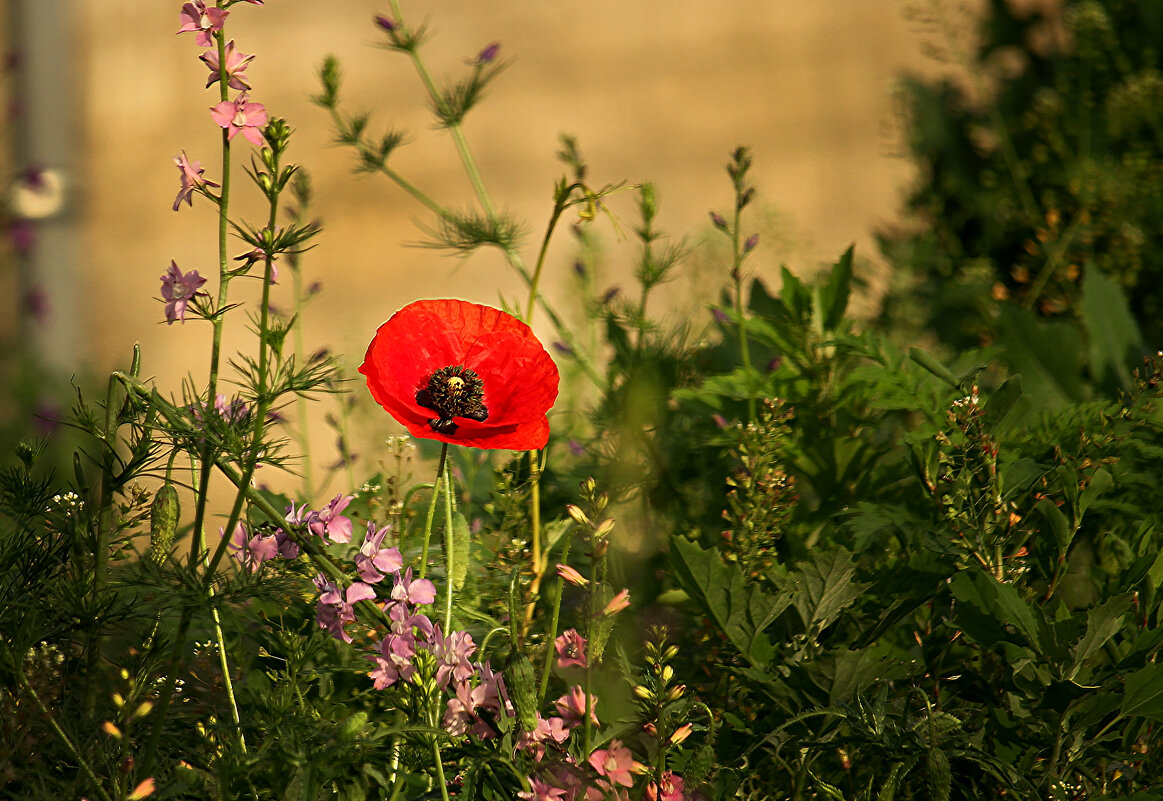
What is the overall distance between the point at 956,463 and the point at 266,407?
0.46 metres

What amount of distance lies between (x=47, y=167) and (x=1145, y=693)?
2646mm

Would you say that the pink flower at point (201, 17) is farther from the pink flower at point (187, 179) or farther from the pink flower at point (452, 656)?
the pink flower at point (452, 656)

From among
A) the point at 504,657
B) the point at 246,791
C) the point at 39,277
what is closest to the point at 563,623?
the point at 504,657

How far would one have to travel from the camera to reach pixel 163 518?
2.07 feet

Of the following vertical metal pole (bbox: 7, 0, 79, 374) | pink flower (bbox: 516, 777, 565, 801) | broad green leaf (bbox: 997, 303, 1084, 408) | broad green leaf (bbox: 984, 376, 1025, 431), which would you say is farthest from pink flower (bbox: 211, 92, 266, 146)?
vertical metal pole (bbox: 7, 0, 79, 374)

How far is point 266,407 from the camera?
0.61 meters

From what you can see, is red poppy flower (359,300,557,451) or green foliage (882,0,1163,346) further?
green foliage (882,0,1163,346)

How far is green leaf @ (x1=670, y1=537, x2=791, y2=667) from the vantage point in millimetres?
692

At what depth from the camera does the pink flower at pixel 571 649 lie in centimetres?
64

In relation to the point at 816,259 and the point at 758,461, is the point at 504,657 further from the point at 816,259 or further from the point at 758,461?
the point at 816,259

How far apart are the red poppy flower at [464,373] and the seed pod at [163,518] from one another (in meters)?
0.14

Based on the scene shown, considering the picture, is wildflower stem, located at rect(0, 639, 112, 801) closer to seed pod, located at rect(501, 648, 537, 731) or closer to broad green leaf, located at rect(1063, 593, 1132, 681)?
seed pod, located at rect(501, 648, 537, 731)

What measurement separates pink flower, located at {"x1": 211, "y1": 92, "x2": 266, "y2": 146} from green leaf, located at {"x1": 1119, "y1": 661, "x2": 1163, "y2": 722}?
59 centimetres

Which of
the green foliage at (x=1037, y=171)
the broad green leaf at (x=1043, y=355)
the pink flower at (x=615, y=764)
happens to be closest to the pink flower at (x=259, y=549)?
the pink flower at (x=615, y=764)
